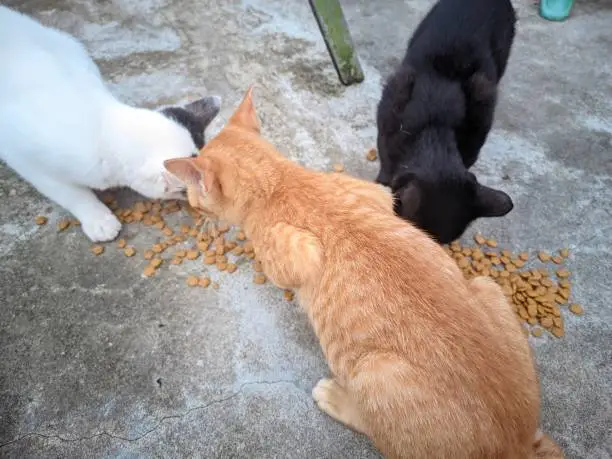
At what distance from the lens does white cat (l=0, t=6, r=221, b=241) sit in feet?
7.02

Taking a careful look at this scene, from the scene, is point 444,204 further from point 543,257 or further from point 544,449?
point 544,449

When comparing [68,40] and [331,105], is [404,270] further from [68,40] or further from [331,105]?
[68,40]

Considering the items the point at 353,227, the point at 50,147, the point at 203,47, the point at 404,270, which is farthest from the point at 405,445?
the point at 203,47

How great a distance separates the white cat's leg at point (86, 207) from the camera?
7.69 feet

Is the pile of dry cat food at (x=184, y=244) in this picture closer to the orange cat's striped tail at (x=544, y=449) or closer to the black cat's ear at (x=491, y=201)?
the black cat's ear at (x=491, y=201)

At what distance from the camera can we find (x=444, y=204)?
2164mm

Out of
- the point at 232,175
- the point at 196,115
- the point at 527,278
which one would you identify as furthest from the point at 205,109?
the point at 527,278

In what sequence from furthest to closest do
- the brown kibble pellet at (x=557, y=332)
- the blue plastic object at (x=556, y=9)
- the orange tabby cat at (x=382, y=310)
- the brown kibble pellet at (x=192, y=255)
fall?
1. the blue plastic object at (x=556, y=9)
2. the brown kibble pellet at (x=192, y=255)
3. the brown kibble pellet at (x=557, y=332)
4. the orange tabby cat at (x=382, y=310)

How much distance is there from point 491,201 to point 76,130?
2007 millimetres

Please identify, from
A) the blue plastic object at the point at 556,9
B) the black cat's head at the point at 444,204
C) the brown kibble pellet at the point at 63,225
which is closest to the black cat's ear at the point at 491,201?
the black cat's head at the point at 444,204

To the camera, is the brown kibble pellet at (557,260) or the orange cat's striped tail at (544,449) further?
the brown kibble pellet at (557,260)

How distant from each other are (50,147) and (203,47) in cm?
179

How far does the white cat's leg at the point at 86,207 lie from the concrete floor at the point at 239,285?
10cm

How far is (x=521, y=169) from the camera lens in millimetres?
2955
